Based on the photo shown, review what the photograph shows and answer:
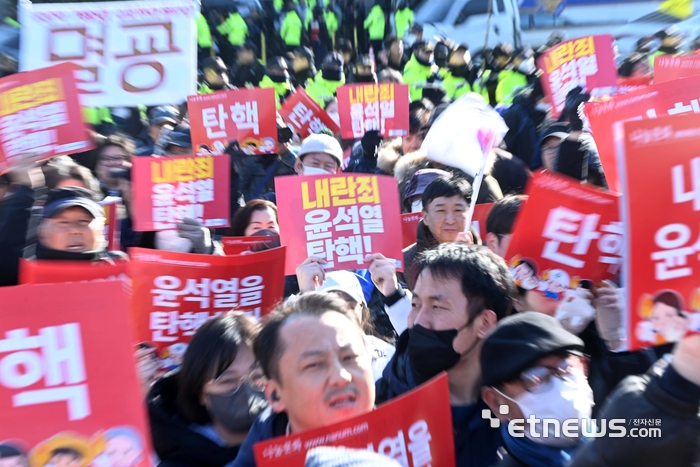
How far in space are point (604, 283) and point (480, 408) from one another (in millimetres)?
745

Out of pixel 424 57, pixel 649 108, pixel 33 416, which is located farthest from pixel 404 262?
pixel 424 57

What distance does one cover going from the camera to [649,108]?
3.73 metres

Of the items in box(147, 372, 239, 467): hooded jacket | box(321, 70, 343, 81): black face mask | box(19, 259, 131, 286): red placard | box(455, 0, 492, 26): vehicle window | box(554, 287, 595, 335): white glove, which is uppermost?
box(455, 0, 492, 26): vehicle window

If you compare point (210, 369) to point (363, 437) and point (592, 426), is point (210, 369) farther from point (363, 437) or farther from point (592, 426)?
point (592, 426)

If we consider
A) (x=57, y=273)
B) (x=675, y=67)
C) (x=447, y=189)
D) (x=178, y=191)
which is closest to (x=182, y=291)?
(x=57, y=273)

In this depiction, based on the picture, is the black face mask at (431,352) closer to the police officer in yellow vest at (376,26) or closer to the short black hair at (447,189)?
the short black hair at (447,189)

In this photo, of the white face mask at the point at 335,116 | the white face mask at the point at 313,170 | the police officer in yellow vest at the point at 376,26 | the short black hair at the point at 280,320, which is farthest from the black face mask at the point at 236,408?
the police officer in yellow vest at the point at 376,26

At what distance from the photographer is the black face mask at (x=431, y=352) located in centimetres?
259

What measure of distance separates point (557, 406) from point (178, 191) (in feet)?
10.8

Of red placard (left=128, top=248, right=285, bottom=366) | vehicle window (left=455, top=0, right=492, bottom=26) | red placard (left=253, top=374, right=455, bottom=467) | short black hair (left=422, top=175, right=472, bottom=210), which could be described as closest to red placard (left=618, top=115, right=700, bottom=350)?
red placard (left=253, top=374, right=455, bottom=467)

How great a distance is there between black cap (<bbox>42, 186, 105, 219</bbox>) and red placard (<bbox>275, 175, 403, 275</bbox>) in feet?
2.95

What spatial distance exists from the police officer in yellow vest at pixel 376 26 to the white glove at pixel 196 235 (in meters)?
9.38

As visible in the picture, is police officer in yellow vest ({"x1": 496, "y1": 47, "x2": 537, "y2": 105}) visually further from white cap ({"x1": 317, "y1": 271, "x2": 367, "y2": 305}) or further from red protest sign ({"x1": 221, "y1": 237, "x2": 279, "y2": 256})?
white cap ({"x1": 317, "y1": 271, "x2": 367, "y2": 305})

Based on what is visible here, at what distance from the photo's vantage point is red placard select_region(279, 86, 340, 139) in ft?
26.2
